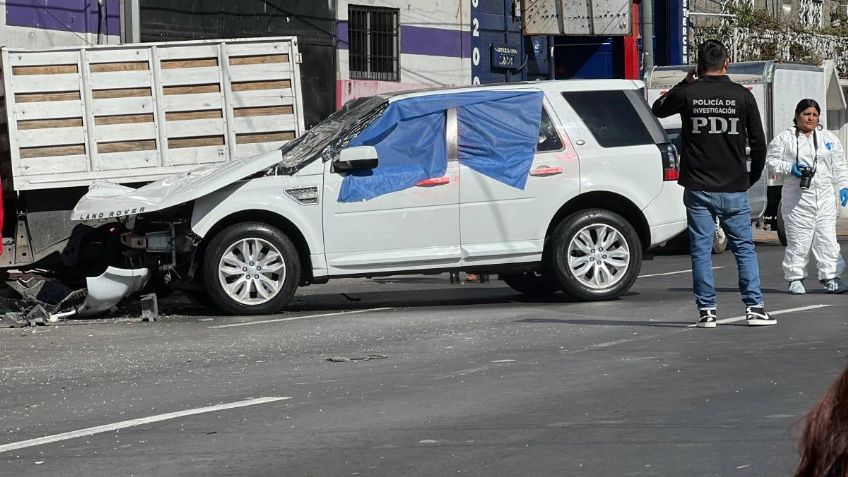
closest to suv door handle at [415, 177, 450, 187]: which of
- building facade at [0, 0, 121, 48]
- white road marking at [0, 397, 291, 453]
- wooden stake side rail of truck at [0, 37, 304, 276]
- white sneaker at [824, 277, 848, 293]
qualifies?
wooden stake side rail of truck at [0, 37, 304, 276]

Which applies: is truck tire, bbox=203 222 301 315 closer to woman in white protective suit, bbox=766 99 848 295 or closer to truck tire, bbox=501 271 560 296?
truck tire, bbox=501 271 560 296

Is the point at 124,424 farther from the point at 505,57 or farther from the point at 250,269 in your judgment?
the point at 505,57

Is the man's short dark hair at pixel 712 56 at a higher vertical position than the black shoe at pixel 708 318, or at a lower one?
higher

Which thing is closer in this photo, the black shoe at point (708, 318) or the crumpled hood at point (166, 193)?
the black shoe at point (708, 318)

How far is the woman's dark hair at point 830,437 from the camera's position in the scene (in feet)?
6.14

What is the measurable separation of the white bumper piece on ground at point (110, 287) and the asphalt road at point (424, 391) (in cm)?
24

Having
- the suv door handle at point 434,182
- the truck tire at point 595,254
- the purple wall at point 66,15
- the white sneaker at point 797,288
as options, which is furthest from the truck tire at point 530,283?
the purple wall at point 66,15

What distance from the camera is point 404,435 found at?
6227 mm

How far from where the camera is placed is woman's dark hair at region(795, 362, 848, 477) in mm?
1871

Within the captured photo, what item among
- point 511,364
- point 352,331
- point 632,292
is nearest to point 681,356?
point 511,364

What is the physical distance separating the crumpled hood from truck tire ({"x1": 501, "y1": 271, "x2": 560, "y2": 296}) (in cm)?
272

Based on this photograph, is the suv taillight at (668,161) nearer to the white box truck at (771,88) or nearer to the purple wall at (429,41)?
the white box truck at (771,88)

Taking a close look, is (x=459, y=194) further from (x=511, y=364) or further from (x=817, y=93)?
(x=817, y=93)

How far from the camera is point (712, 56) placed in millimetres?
9969
